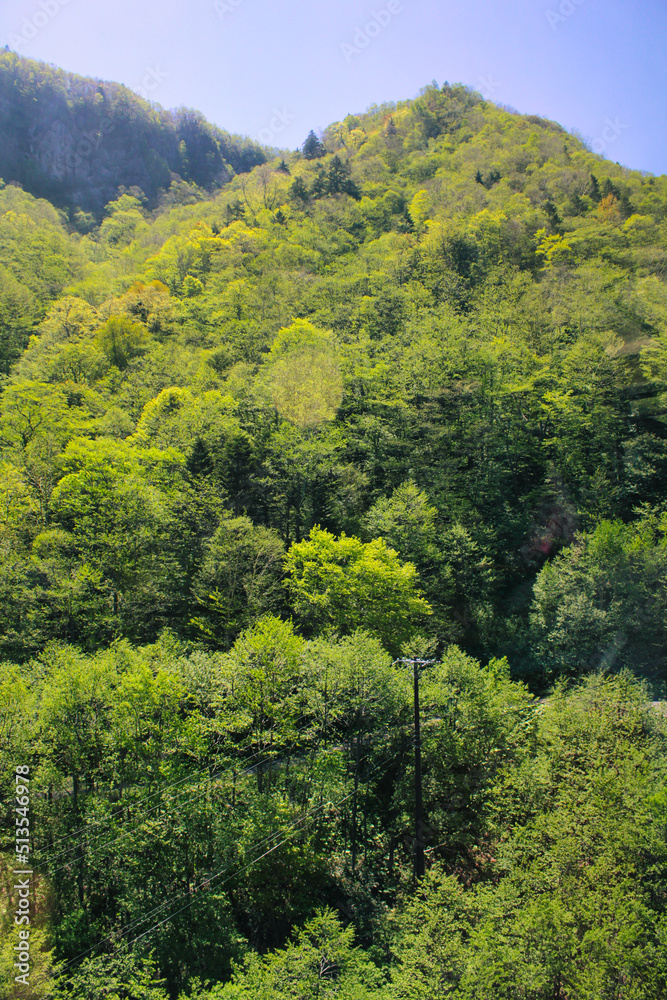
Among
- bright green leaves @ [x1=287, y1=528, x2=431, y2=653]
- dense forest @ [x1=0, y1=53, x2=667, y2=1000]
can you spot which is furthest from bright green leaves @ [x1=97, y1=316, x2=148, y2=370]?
bright green leaves @ [x1=287, y1=528, x2=431, y2=653]

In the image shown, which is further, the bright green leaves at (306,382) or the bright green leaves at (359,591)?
the bright green leaves at (306,382)

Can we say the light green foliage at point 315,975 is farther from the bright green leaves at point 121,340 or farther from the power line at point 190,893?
the bright green leaves at point 121,340

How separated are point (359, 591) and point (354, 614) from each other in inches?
42.8

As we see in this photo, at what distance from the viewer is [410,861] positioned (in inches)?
770

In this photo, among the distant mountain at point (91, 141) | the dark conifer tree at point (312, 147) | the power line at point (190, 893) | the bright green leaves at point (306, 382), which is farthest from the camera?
the distant mountain at point (91, 141)

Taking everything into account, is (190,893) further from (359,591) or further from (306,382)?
(306,382)

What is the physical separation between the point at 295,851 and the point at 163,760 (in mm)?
5219

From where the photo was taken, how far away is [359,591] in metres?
25.6

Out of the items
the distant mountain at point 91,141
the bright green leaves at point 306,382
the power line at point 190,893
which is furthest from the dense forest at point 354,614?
the distant mountain at point 91,141

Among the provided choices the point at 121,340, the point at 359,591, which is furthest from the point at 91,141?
the point at 359,591

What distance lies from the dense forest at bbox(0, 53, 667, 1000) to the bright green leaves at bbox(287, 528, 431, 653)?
5.9 inches

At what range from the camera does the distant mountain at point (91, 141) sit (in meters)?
110

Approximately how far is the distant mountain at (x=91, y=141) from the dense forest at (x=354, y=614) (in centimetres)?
6585

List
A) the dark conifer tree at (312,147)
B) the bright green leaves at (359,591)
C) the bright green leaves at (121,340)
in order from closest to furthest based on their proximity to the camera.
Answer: the bright green leaves at (359,591), the bright green leaves at (121,340), the dark conifer tree at (312,147)
